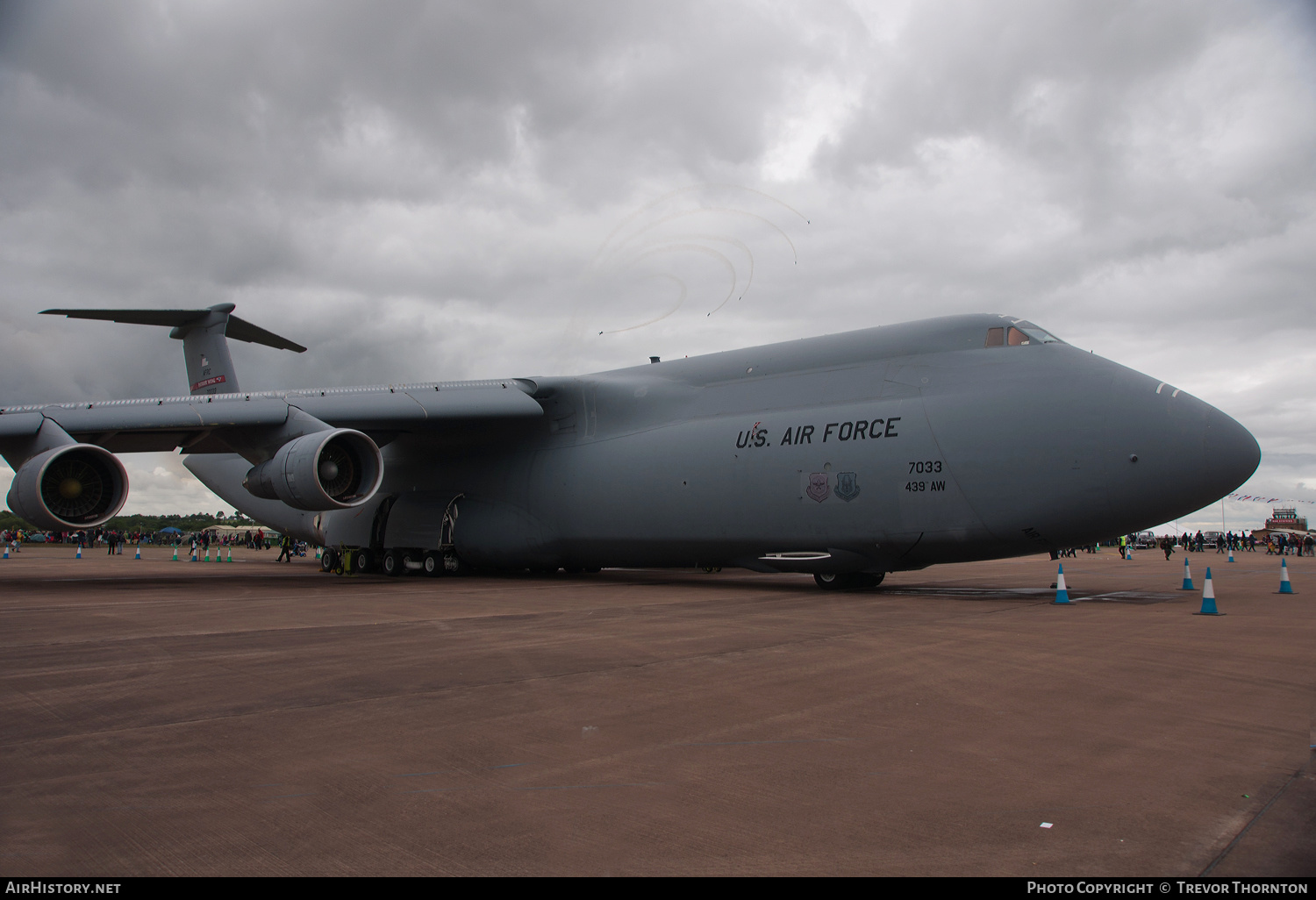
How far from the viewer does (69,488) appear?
45.7 feet

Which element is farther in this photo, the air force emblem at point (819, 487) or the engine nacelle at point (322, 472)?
the engine nacelle at point (322, 472)

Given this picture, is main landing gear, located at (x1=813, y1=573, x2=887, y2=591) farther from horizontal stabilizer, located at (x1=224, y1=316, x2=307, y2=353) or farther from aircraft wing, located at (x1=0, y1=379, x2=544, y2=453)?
horizontal stabilizer, located at (x1=224, y1=316, x2=307, y2=353)

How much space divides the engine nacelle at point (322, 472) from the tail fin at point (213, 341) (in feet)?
18.7

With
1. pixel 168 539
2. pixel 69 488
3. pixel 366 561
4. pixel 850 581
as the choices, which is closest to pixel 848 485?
pixel 850 581

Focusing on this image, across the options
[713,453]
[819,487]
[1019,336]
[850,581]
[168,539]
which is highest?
[1019,336]

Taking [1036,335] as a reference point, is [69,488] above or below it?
below

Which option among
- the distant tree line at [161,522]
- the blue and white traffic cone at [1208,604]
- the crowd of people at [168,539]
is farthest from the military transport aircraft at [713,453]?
the distant tree line at [161,522]

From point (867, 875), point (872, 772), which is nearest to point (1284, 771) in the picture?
point (872, 772)

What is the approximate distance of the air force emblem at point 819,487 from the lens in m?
12.5

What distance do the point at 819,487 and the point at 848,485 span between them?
47 cm

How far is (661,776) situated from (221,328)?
1976cm

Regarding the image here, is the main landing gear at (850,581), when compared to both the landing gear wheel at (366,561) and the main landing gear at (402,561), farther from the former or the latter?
the landing gear wheel at (366,561)

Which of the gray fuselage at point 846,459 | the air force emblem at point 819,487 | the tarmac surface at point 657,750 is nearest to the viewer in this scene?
the tarmac surface at point 657,750

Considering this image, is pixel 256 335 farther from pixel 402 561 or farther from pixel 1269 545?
pixel 1269 545
